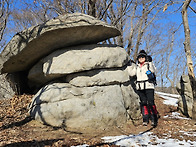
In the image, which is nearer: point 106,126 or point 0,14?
point 106,126

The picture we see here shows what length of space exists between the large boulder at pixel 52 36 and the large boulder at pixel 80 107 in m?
1.52

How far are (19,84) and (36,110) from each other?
2855mm

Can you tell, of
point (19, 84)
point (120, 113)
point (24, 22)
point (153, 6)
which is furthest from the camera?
point (24, 22)

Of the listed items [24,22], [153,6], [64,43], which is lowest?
[64,43]

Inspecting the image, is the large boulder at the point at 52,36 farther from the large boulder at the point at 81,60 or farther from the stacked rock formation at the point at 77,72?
the large boulder at the point at 81,60

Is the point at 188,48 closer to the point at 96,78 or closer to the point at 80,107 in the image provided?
the point at 96,78

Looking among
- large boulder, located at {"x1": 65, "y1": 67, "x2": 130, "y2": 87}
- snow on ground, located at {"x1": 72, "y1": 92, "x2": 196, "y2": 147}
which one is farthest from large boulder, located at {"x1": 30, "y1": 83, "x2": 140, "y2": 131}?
snow on ground, located at {"x1": 72, "y1": 92, "x2": 196, "y2": 147}

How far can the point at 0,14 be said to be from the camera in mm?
9055

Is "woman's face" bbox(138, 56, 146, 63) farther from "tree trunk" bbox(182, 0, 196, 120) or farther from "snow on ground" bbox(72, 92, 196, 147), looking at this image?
"snow on ground" bbox(72, 92, 196, 147)

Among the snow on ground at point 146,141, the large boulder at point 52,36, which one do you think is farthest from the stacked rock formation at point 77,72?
the snow on ground at point 146,141

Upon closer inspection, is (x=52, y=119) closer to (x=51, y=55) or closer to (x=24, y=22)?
(x=51, y=55)

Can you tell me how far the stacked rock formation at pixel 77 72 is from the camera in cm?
447

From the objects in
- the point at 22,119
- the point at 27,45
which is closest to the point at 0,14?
the point at 27,45

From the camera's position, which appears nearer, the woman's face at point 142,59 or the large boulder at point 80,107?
the large boulder at point 80,107
